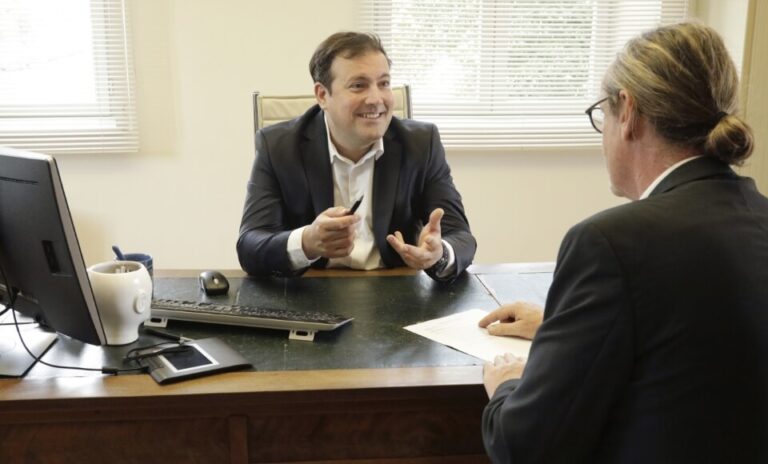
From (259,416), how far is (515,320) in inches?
20.8

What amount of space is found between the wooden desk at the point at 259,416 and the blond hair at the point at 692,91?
1.65ft

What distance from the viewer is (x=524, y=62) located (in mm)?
3264

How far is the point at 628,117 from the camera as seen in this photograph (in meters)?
1.01

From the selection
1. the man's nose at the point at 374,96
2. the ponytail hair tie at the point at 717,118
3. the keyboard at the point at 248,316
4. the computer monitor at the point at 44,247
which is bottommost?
the keyboard at the point at 248,316

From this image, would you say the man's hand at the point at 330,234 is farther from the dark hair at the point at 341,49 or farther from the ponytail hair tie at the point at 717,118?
the ponytail hair tie at the point at 717,118

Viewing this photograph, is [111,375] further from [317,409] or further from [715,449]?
[715,449]

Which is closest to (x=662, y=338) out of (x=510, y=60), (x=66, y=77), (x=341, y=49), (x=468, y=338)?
(x=468, y=338)

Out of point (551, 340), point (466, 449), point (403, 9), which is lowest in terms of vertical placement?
point (466, 449)

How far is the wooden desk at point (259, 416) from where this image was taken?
44.7 inches

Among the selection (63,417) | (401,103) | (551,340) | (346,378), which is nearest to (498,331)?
(346,378)

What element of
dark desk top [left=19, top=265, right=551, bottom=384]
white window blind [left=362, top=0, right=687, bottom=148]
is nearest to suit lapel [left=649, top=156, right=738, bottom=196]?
dark desk top [left=19, top=265, right=551, bottom=384]

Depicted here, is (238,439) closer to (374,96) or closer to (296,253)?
(296,253)

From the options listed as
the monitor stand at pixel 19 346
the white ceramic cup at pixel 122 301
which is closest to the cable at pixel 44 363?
the monitor stand at pixel 19 346

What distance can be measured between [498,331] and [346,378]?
1.15ft
